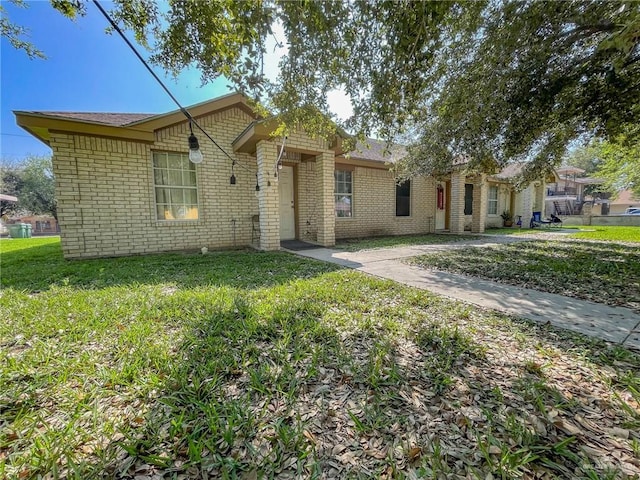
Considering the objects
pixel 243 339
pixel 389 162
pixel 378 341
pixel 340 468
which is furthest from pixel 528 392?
pixel 389 162

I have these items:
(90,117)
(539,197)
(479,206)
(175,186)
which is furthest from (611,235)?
(90,117)

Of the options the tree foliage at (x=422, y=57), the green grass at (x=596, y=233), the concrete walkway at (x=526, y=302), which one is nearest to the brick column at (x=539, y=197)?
the green grass at (x=596, y=233)

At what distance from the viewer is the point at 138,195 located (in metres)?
6.88

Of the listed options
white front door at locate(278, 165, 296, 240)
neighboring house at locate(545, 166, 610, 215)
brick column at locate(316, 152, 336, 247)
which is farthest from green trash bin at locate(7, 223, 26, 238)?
neighboring house at locate(545, 166, 610, 215)

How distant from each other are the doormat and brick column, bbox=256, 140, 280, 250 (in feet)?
2.16

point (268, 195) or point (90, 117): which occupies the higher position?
point (90, 117)

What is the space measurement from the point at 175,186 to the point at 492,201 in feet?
57.2

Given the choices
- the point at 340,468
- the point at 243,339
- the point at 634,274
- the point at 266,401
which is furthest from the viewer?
the point at 634,274

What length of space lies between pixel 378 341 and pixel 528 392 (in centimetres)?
110

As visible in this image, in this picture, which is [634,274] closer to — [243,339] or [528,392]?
[528,392]

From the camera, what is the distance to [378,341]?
2463 mm

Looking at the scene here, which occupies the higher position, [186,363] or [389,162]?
[389,162]

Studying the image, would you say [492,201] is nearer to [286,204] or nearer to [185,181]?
[286,204]

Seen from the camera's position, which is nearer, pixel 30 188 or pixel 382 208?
pixel 382 208
